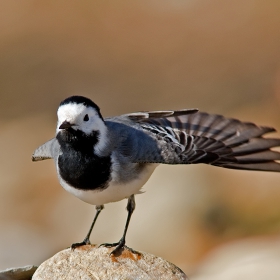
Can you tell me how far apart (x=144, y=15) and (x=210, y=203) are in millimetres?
7531

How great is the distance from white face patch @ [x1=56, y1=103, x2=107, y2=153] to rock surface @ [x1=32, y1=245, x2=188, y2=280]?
3.29 ft

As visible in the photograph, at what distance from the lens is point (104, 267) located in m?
6.38

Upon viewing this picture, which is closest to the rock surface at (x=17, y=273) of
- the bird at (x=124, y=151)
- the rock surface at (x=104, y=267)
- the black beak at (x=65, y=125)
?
the rock surface at (x=104, y=267)

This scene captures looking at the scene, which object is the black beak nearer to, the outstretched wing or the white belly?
the white belly

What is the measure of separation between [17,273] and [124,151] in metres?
1.57

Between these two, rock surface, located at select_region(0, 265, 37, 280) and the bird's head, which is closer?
the bird's head

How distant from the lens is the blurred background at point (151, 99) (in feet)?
34.6

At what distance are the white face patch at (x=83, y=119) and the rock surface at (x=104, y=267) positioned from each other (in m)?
1.00

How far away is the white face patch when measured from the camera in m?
6.12

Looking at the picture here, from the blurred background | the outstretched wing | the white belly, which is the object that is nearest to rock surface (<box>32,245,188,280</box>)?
the white belly

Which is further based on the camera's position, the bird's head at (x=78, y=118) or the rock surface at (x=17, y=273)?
the rock surface at (x=17, y=273)

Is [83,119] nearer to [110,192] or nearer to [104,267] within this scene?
[110,192]

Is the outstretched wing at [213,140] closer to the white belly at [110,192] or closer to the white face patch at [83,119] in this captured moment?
the white belly at [110,192]

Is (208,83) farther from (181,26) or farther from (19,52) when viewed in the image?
(19,52)
